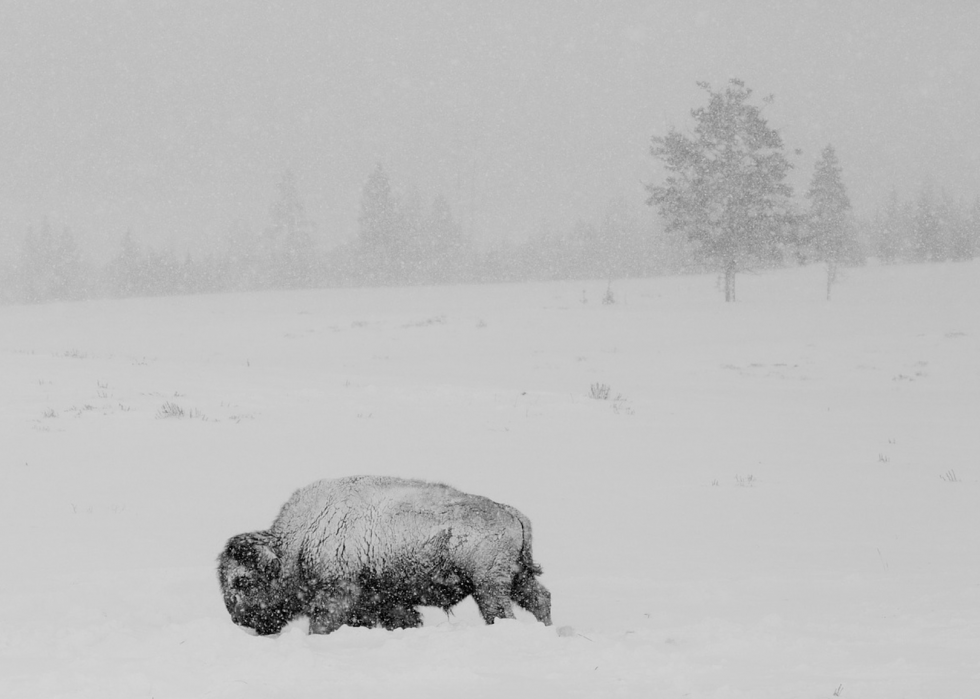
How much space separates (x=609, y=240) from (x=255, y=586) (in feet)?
273

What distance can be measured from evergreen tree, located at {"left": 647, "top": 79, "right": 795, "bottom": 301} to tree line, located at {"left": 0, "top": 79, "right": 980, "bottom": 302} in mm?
49

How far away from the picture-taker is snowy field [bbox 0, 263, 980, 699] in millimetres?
3354

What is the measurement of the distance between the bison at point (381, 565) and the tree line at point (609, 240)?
103 ft

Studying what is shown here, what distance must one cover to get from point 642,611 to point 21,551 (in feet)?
13.7

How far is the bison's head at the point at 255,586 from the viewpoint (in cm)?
382

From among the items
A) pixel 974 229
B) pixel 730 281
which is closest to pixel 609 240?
pixel 974 229

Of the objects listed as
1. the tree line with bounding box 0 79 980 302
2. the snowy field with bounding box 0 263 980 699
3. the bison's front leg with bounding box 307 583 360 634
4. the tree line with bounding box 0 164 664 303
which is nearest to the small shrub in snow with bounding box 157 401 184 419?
the snowy field with bounding box 0 263 980 699

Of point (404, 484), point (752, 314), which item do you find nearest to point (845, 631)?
point (404, 484)

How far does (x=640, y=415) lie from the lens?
1318cm

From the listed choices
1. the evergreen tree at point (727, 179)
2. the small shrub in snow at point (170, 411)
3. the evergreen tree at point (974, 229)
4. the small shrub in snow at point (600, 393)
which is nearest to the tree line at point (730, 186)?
the evergreen tree at point (727, 179)

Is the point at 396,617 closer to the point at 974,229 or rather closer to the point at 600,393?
the point at 600,393

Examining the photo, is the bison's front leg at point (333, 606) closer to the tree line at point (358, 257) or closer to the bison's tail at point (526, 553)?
the bison's tail at point (526, 553)

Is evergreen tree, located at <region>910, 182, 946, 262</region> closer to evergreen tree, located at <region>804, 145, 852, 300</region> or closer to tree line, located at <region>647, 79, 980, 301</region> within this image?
evergreen tree, located at <region>804, 145, 852, 300</region>

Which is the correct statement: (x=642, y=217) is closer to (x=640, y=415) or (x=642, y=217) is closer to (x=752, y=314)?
(x=752, y=314)
